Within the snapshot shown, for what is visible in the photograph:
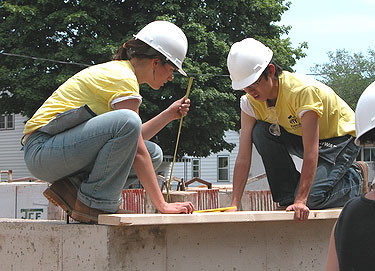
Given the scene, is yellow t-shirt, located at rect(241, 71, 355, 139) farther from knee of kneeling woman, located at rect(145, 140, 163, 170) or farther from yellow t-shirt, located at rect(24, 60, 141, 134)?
yellow t-shirt, located at rect(24, 60, 141, 134)

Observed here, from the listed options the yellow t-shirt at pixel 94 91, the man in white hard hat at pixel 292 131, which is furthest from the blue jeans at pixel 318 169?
the yellow t-shirt at pixel 94 91

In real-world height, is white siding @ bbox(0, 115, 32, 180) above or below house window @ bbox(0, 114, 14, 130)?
below

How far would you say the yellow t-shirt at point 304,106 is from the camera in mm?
4699

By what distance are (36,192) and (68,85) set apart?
223 inches

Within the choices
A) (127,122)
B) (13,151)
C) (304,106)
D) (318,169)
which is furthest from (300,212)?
(13,151)

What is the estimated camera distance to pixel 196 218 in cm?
383

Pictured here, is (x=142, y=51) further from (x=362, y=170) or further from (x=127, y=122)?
(x=362, y=170)

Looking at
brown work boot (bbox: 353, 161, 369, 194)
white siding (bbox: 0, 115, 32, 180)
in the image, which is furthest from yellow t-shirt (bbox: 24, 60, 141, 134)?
white siding (bbox: 0, 115, 32, 180)

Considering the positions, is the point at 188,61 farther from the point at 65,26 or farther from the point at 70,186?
the point at 70,186

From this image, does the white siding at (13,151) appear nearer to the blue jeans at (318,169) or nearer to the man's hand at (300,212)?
the blue jeans at (318,169)

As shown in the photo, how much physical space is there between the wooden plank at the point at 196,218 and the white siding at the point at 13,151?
3284 centimetres

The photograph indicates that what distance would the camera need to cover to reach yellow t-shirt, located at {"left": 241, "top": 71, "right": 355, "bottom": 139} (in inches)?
185

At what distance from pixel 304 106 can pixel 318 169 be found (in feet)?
2.19

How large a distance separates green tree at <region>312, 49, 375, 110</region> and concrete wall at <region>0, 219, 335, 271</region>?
42.9m
